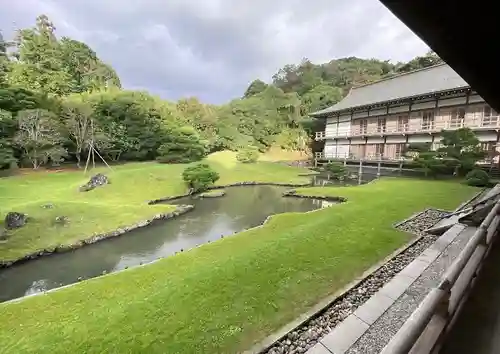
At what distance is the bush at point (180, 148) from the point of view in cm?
2289

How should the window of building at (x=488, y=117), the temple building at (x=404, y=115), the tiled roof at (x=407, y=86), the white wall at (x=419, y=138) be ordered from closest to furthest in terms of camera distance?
the window of building at (x=488, y=117) → the temple building at (x=404, y=115) → the tiled roof at (x=407, y=86) → the white wall at (x=419, y=138)

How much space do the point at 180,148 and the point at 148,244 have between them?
15.5 meters

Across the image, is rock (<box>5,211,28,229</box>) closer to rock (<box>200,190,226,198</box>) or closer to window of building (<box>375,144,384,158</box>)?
rock (<box>200,190,226,198</box>)

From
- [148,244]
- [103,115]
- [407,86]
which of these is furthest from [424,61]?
[148,244]

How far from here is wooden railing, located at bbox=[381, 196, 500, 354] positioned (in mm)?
1424

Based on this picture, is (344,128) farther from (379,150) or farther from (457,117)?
(457,117)

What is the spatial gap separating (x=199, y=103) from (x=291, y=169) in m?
13.3

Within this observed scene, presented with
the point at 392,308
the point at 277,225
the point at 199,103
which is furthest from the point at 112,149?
the point at 392,308

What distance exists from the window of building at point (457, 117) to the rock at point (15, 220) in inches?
807

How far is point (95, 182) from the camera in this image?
14.9 meters

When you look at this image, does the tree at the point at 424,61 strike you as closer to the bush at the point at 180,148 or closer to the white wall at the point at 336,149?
the white wall at the point at 336,149

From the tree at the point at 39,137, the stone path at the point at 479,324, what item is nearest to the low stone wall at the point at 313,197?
the stone path at the point at 479,324

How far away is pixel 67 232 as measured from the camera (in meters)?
8.64

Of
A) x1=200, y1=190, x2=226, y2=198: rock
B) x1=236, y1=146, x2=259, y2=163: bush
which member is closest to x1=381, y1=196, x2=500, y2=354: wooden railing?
x1=200, y1=190, x2=226, y2=198: rock
